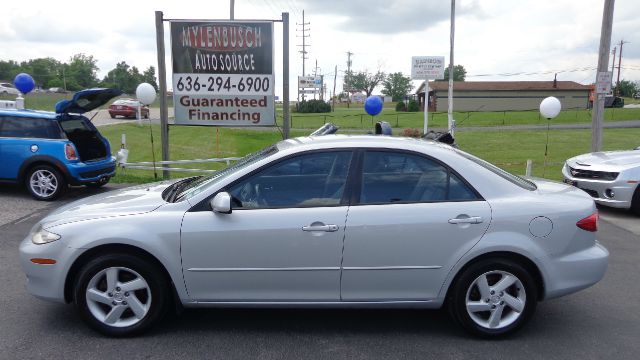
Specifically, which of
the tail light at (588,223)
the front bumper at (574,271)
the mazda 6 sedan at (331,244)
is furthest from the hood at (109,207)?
the tail light at (588,223)

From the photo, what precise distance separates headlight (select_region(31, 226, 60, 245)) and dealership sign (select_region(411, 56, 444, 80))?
17483mm

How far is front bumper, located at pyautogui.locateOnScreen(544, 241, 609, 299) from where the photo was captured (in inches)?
153

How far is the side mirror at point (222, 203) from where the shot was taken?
144 inches

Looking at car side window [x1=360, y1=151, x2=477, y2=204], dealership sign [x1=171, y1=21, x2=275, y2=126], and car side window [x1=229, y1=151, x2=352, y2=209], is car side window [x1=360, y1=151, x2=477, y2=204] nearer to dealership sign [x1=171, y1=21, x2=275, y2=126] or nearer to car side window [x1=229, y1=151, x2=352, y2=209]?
car side window [x1=229, y1=151, x2=352, y2=209]

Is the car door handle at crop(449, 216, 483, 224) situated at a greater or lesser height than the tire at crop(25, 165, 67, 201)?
greater

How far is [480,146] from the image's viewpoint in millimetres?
24234

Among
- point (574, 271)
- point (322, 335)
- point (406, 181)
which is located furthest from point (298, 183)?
point (574, 271)

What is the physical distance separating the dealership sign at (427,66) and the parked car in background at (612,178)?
11133 mm

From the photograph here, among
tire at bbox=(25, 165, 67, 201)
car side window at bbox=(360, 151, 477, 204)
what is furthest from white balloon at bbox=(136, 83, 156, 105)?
car side window at bbox=(360, 151, 477, 204)

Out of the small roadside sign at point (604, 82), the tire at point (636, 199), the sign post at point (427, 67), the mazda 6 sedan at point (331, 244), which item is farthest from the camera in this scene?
the sign post at point (427, 67)

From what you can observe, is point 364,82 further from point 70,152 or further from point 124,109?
point 70,152

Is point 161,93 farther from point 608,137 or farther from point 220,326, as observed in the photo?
point 608,137

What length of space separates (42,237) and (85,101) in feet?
18.7

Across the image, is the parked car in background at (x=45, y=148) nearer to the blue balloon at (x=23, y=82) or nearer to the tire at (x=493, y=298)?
the tire at (x=493, y=298)
